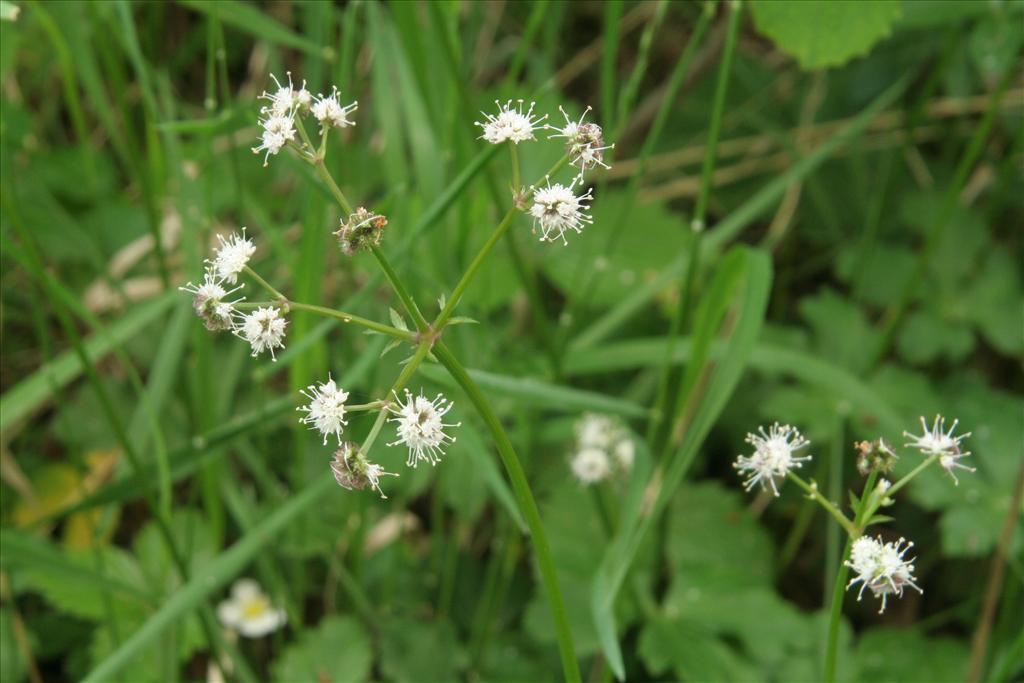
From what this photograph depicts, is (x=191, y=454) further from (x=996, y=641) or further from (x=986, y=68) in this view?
(x=986, y=68)

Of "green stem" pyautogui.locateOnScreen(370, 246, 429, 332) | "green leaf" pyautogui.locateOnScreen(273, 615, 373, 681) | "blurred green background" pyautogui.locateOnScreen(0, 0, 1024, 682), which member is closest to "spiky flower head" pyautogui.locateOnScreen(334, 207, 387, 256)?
"green stem" pyautogui.locateOnScreen(370, 246, 429, 332)

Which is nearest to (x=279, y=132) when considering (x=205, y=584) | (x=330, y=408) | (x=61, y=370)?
(x=330, y=408)

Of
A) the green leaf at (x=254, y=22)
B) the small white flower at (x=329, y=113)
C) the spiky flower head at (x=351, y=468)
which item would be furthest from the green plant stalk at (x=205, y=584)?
the green leaf at (x=254, y=22)

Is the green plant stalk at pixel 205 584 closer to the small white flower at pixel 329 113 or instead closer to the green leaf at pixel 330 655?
the green leaf at pixel 330 655

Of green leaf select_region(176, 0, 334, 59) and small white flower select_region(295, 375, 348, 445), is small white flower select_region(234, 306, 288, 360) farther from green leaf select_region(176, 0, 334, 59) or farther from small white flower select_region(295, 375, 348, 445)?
green leaf select_region(176, 0, 334, 59)

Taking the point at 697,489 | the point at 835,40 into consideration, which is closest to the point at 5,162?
the point at 835,40

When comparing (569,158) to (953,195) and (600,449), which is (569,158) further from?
(953,195)
